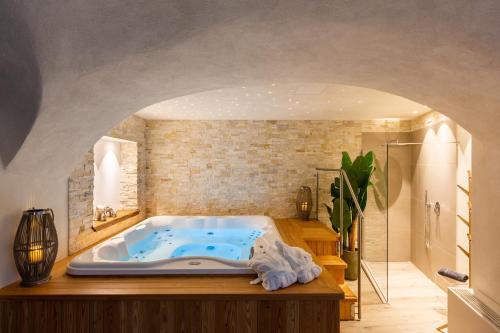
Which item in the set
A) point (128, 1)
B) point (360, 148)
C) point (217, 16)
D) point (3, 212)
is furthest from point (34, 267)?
point (360, 148)

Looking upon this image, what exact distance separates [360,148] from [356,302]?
8.15 ft

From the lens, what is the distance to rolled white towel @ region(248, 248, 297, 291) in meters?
1.81

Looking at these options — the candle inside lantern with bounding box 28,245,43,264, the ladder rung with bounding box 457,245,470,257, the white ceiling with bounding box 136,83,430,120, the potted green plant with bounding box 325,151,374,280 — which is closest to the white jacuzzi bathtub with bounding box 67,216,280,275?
the candle inside lantern with bounding box 28,245,43,264

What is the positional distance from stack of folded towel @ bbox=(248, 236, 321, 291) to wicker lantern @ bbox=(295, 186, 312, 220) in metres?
2.19

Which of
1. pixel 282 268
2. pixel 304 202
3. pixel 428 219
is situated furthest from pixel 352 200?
pixel 282 268

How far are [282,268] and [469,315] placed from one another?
1.39m

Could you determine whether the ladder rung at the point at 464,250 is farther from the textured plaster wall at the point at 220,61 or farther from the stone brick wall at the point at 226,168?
the stone brick wall at the point at 226,168

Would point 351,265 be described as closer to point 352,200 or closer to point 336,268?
point 352,200

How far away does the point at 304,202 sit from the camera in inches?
171

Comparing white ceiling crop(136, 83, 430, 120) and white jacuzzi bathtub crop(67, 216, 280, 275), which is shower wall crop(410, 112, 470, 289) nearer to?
white ceiling crop(136, 83, 430, 120)

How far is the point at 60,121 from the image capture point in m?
1.80

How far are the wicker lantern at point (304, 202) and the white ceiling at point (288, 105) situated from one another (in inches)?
44.8

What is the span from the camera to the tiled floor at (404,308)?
259 centimetres

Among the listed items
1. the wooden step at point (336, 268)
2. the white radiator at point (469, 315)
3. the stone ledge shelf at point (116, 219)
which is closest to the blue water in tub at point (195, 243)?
the stone ledge shelf at point (116, 219)
